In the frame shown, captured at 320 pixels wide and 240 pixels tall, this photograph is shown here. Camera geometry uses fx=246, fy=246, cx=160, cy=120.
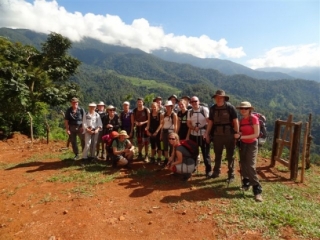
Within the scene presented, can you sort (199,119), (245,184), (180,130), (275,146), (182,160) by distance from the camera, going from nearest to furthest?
1. (245,184)
2. (182,160)
3. (199,119)
4. (180,130)
5. (275,146)

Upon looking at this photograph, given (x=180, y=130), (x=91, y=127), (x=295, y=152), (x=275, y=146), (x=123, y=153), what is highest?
(x=180, y=130)

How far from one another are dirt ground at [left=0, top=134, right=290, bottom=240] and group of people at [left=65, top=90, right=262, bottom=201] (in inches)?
29.4

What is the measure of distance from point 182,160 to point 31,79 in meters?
18.2

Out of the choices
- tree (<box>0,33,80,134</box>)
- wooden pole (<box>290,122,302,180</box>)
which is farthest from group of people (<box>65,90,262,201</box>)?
tree (<box>0,33,80,134</box>)

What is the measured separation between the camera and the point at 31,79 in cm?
2055

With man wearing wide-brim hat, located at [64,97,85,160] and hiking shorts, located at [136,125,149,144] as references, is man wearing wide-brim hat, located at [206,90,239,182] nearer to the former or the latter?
hiking shorts, located at [136,125,149,144]

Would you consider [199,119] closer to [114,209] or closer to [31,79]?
[114,209]

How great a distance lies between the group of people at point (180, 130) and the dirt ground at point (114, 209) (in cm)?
75

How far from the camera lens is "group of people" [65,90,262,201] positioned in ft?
19.7

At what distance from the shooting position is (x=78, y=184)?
6914 millimetres

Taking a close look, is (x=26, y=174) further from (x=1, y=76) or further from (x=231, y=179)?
(x=1, y=76)

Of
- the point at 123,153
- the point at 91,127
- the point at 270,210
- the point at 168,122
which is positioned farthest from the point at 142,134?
the point at 270,210

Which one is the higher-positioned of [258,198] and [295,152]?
[295,152]

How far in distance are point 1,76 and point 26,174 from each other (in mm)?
10857
